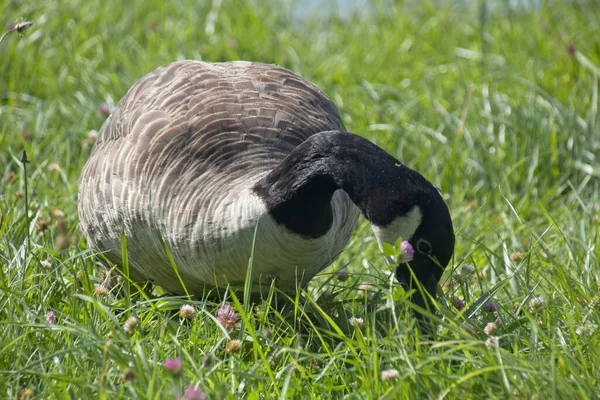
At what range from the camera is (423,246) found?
371cm

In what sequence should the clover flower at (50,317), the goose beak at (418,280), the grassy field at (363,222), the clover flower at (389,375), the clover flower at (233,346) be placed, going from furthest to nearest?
the goose beak at (418,280), the clover flower at (50,317), the clover flower at (233,346), the grassy field at (363,222), the clover flower at (389,375)

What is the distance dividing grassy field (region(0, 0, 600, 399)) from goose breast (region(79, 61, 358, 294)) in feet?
0.61

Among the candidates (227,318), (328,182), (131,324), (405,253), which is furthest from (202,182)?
(405,253)

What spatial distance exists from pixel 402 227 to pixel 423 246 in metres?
0.11

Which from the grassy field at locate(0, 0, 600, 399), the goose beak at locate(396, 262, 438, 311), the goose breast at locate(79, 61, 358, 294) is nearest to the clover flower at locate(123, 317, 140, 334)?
the grassy field at locate(0, 0, 600, 399)

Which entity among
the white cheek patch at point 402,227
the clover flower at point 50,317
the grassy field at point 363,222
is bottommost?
the grassy field at point 363,222

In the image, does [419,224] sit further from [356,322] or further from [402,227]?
[356,322]

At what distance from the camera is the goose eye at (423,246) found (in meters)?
3.68

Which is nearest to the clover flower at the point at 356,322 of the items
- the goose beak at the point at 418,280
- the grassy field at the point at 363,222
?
the grassy field at the point at 363,222

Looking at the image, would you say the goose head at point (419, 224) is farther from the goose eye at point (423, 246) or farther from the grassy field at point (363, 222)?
the grassy field at point (363, 222)

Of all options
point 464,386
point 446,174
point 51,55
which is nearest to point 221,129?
point 464,386

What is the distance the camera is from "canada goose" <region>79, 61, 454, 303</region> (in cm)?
375

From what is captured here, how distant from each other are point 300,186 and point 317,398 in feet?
2.71

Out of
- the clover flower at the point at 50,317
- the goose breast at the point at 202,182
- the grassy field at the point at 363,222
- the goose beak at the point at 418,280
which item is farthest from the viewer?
the goose breast at the point at 202,182
